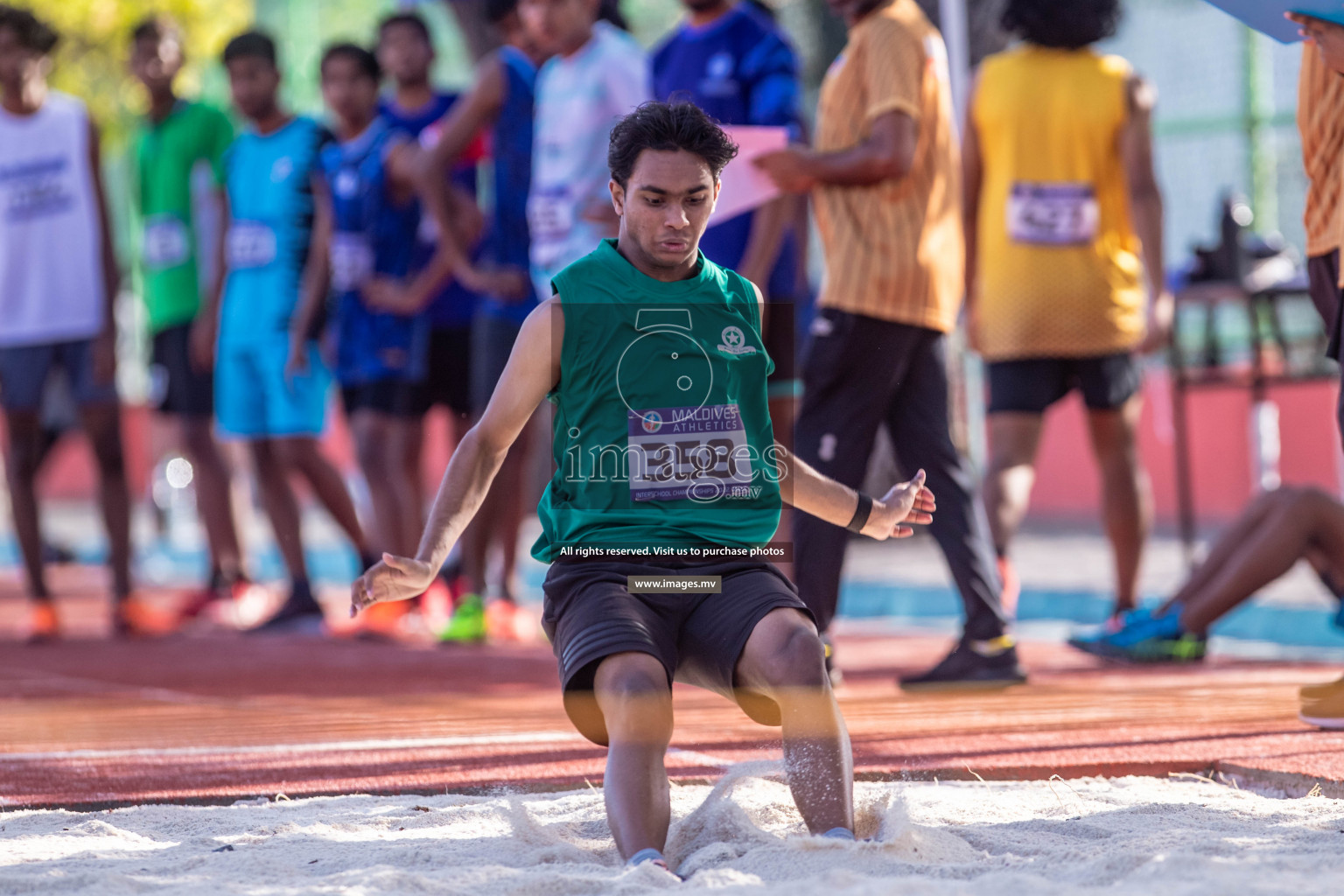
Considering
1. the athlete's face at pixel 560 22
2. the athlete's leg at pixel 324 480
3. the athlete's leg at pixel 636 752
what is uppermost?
the athlete's face at pixel 560 22

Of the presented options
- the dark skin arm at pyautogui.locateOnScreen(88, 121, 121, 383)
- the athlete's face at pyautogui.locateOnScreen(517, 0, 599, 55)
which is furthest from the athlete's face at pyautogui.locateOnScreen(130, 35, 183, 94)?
the athlete's face at pyautogui.locateOnScreen(517, 0, 599, 55)

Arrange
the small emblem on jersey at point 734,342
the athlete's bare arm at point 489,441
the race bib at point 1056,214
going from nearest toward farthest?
the athlete's bare arm at point 489,441, the small emblem on jersey at point 734,342, the race bib at point 1056,214

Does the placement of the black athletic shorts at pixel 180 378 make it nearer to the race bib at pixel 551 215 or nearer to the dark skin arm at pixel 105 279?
the dark skin arm at pixel 105 279

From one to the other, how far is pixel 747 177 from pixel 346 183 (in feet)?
9.58

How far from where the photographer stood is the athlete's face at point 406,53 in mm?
7154

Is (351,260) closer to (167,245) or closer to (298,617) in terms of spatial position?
(167,245)

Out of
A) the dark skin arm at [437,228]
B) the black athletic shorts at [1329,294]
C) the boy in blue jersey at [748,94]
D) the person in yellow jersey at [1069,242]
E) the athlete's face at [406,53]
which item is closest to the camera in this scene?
the black athletic shorts at [1329,294]

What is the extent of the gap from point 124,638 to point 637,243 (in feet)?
15.4

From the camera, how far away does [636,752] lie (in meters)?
2.68

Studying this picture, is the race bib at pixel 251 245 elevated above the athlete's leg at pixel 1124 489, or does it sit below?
above

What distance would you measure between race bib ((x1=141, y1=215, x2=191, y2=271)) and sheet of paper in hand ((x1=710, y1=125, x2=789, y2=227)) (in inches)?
151

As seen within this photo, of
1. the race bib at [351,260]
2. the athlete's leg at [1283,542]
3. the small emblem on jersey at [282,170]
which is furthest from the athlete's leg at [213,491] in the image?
the athlete's leg at [1283,542]

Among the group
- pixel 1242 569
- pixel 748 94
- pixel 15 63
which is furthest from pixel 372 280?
pixel 1242 569

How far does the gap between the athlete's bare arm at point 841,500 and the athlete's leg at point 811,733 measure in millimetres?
397
